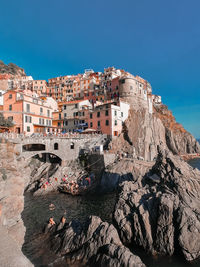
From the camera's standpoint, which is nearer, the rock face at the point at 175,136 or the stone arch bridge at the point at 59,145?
the stone arch bridge at the point at 59,145

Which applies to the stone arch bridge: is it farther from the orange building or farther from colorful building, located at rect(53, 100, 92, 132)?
colorful building, located at rect(53, 100, 92, 132)

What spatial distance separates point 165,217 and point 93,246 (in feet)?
24.5

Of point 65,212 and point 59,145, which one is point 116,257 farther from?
point 59,145

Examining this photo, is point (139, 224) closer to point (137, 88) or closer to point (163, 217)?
point (163, 217)

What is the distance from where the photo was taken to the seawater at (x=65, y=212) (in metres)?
15.4

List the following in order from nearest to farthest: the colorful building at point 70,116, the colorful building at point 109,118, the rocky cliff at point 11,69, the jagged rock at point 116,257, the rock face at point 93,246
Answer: the jagged rock at point 116,257 < the rock face at point 93,246 < the colorful building at point 109,118 < the colorful building at point 70,116 < the rocky cliff at point 11,69

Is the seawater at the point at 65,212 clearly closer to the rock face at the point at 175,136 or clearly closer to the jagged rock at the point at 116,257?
the jagged rock at the point at 116,257

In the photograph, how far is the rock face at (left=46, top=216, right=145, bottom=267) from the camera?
12922 mm

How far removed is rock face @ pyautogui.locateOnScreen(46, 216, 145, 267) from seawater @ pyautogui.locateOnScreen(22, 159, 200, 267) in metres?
2.43

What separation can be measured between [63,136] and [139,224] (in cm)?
Answer: 3025

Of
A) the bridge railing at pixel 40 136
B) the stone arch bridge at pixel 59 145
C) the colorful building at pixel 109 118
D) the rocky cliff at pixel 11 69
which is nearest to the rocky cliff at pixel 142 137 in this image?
the colorful building at pixel 109 118

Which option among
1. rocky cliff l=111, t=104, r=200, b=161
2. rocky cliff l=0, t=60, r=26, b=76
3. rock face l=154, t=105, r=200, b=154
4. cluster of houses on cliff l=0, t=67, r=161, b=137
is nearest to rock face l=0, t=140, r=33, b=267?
cluster of houses on cliff l=0, t=67, r=161, b=137

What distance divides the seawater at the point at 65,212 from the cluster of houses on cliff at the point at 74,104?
21494mm

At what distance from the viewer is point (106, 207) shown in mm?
27297
